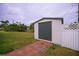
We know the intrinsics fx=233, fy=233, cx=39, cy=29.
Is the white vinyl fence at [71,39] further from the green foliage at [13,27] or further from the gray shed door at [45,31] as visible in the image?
the green foliage at [13,27]

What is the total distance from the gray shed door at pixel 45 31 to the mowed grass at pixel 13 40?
0.57 feet

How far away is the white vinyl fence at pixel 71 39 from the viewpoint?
3705 mm

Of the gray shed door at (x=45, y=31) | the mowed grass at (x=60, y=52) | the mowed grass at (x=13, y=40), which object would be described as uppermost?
the gray shed door at (x=45, y=31)

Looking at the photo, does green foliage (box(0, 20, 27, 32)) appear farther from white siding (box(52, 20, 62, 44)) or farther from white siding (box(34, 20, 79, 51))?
white siding (box(52, 20, 62, 44))

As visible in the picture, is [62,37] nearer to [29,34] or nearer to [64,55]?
[64,55]

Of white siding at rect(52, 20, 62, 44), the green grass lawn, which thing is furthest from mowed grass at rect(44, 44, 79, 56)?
white siding at rect(52, 20, 62, 44)

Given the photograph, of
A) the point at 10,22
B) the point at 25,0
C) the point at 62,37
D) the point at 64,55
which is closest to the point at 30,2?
the point at 25,0

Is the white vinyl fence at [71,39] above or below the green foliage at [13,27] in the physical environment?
below

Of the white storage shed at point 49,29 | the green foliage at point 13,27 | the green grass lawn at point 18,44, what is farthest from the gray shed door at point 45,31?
the green foliage at point 13,27

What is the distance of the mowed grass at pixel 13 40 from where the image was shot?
3.73 metres

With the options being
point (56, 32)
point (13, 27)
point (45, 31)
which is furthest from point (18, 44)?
point (56, 32)

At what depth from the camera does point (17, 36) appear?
3.75 metres

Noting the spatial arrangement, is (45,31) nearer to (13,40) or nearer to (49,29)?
(49,29)

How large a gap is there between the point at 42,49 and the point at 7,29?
651 millimetres
